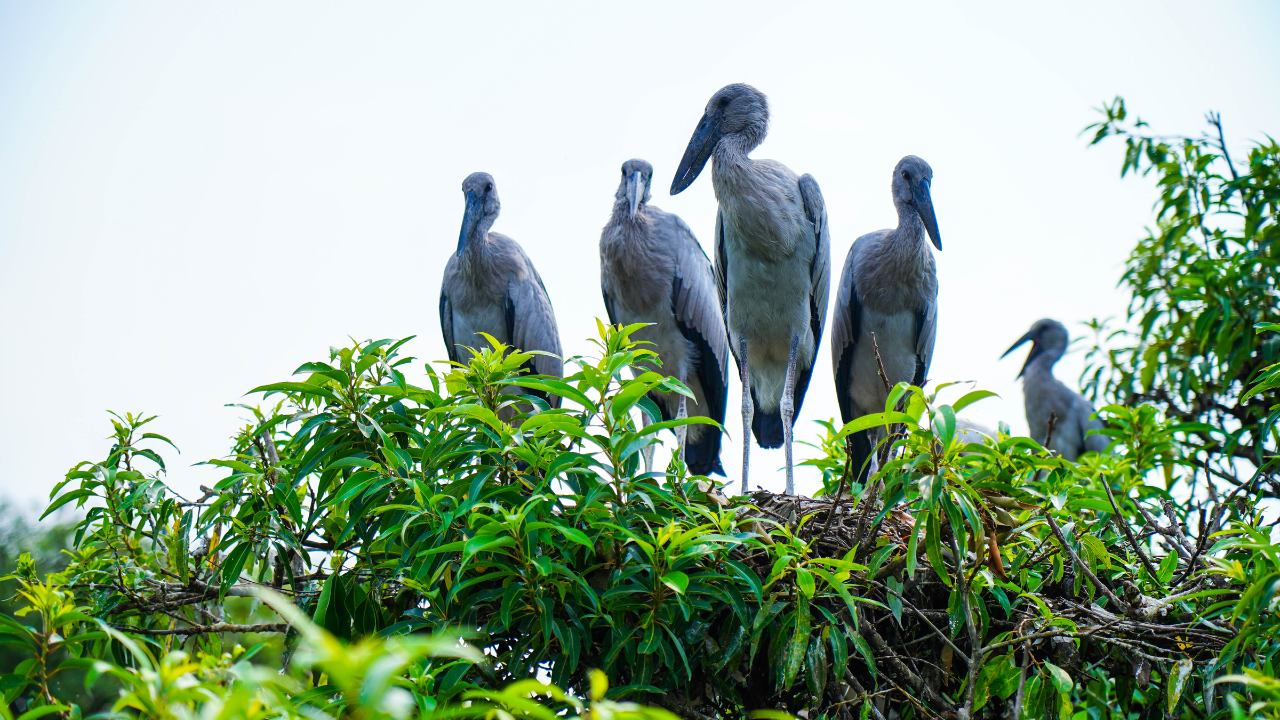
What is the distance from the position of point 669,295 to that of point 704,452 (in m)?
0.96

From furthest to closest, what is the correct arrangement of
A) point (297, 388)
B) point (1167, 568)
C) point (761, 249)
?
point (761, 249) < point (1167, 568) < point (297, 388)

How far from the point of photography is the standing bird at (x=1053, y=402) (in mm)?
8938

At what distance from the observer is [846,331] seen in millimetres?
5082

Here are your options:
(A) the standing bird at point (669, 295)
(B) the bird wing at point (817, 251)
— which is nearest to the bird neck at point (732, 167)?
(B) the bird wing at point (817, 251)

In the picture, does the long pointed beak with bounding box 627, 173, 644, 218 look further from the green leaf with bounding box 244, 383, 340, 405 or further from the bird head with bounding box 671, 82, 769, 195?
the green leaf with bounding box 244, 383, 340, 405

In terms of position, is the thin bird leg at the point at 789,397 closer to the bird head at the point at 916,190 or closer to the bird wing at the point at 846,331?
the bird wing at the point at 846,331

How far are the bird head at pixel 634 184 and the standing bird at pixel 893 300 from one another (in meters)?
1.22

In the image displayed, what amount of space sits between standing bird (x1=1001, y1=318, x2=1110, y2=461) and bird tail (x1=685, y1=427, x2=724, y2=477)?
14.2ft

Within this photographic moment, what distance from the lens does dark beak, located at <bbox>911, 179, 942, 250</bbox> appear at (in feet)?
15.3

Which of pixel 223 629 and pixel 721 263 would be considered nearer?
pixel 223 629

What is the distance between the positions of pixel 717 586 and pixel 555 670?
1.31 feet

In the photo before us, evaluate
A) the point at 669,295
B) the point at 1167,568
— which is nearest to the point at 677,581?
the point at 1167,568

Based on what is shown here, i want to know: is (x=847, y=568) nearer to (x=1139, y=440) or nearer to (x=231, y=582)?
(x=231, y=582)

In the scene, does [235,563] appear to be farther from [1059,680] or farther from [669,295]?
[669,295]
